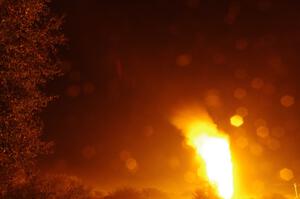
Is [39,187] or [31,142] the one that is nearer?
[31,142]

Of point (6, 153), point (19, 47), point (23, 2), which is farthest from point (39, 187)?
point (23, 2)

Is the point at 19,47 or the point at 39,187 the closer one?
the point at 19,47

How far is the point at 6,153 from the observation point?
51.2 ft

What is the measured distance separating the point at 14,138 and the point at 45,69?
2.75 meters

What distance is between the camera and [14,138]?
15.8 m

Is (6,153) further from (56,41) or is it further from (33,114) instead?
(56,41)

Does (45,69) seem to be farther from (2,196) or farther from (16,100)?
(2,196)

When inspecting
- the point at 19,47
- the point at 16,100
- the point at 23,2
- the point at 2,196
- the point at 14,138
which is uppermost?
the point at 23,2

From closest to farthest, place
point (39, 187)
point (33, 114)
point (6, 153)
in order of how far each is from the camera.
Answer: point (6, 153) < point (33, 114) < point (39, 187)

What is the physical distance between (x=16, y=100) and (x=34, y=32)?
255 cm

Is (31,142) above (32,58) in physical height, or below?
below

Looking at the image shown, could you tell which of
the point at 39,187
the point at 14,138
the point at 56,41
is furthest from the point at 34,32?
the point at 39,187

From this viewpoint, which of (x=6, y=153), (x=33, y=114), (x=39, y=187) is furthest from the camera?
(x=39, y=187)

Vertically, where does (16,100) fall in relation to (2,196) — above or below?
above
